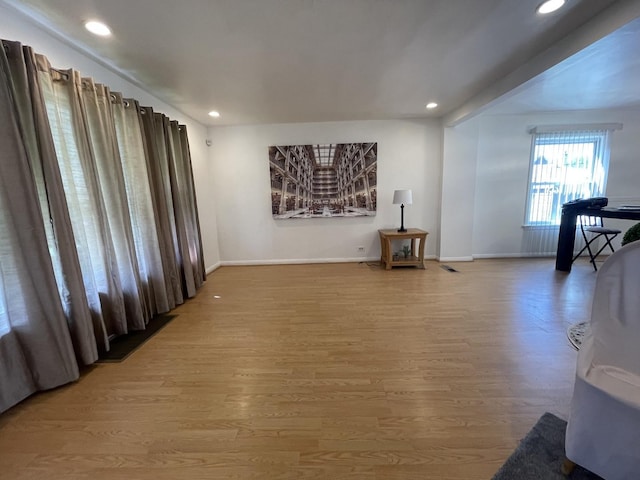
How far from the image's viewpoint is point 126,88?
2.58 metres

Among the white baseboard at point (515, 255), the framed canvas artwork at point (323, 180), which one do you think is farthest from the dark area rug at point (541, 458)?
the white baseboard at point (515, 255)

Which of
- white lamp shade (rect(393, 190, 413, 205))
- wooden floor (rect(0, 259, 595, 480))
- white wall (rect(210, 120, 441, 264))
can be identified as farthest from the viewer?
white wall (rect(210, 120, 441, 264))

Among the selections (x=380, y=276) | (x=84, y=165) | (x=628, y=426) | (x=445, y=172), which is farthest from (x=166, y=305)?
(x=445, y=172)

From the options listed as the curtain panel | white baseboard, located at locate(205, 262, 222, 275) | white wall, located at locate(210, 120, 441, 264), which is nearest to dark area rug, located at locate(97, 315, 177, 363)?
the curtain panel

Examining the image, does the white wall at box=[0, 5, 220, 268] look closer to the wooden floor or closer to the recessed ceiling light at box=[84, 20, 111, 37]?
the recessed ceiling light at box=[84, 20, 111, 37]

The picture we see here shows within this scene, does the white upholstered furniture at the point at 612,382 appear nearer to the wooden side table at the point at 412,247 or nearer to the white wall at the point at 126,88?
the wooden side table at the point at 412,247

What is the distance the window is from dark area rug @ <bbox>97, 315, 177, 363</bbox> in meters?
5.91

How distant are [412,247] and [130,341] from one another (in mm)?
4068

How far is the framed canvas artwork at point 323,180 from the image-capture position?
14.4 feet

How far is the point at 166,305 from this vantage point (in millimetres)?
2758

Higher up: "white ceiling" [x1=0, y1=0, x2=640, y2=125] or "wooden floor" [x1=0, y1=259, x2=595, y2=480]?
"white ceiling" [x1=0, y1=0, x2=640, y2=125]

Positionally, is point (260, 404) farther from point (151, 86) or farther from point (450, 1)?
point (151, 86)

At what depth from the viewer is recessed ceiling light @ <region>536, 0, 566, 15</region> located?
5.29 feet

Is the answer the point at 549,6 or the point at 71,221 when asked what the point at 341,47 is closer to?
the point at 549,6
